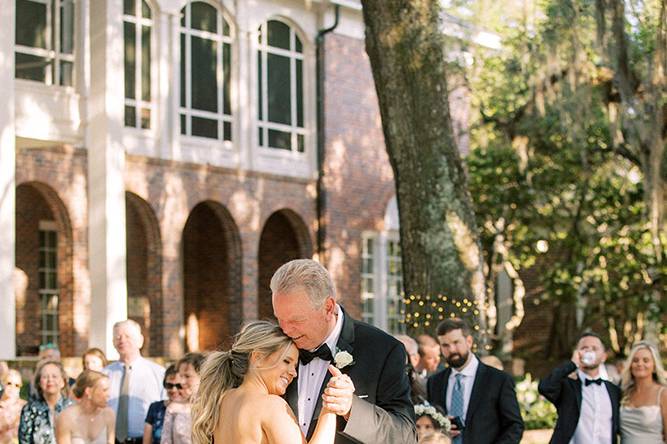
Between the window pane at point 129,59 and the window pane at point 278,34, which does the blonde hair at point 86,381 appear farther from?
the window pane at point 278,34

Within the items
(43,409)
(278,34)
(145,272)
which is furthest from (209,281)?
(43,409)

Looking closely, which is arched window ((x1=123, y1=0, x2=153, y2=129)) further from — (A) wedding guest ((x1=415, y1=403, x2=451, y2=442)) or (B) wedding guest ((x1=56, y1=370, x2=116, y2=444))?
(A) wedding guest ((x1=415, y1=403, x2=451, y2=442))

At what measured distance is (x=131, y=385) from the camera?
10.7 m

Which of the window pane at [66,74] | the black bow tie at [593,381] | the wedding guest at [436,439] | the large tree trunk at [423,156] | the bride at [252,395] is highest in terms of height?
the window pane at [66,74]

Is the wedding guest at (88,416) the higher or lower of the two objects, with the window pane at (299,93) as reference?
lower

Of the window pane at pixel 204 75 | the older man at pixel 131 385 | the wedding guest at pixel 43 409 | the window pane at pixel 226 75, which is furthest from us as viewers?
the window pane at pixel 226 75

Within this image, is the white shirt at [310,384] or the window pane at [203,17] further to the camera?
the window pane at [203,17]

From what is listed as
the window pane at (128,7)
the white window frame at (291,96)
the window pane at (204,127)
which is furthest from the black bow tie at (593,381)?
the white window frame at (291,96)

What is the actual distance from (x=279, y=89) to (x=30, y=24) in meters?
5.63

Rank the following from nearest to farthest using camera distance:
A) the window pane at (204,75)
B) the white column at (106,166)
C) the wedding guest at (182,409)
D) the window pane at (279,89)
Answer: the wedding guest at (182,409)
the white column at (106,166)
the window pane at (204,75)
the window pane at (279,89)

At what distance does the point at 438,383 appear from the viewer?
29.9 ft

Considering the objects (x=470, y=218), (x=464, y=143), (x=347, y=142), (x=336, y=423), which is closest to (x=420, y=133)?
(x=470, y=218)

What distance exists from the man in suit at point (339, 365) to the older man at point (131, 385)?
19.1 feet

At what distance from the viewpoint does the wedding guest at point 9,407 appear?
10125mm
